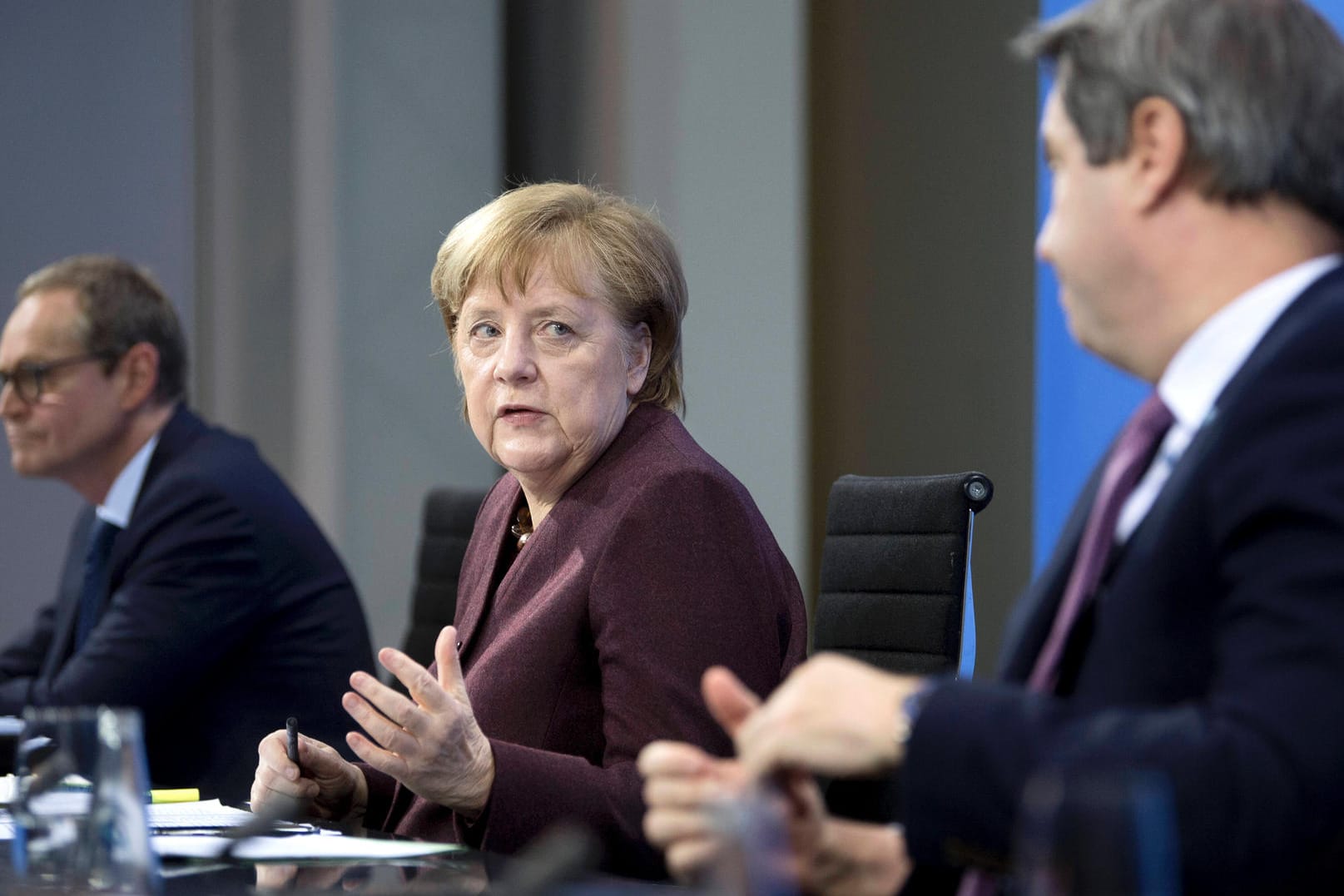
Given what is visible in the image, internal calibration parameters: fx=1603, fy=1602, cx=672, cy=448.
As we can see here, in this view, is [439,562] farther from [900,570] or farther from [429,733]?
[429,733]

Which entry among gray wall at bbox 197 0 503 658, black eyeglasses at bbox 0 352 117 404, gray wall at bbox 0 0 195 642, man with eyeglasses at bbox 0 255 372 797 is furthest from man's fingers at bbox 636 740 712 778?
gray wall at bbox 0 0 195 642

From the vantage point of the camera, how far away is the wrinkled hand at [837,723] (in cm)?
97

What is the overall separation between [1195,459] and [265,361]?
371 centimetres

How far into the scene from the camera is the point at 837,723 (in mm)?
975

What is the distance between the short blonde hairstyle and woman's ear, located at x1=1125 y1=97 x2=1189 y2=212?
3.39ft

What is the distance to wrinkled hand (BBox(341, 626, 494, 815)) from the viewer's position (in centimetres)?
154

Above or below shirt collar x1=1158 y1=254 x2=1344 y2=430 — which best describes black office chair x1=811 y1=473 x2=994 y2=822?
below

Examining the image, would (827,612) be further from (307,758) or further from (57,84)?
(57,84)

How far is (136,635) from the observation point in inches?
108

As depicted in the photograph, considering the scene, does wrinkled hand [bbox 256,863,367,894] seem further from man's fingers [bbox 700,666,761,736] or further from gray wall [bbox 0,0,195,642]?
gray wall [bbox 0,0,195,642]

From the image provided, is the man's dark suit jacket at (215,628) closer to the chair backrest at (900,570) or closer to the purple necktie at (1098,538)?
the chair backrest at (900,570)

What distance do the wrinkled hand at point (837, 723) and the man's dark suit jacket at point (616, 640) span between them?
0.72 metres

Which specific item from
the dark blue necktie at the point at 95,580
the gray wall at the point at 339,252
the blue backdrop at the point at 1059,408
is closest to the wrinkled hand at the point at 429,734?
the dark blue necktie at the point at 95,580

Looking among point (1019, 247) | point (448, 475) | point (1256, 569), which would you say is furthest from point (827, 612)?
point (448, 475)
